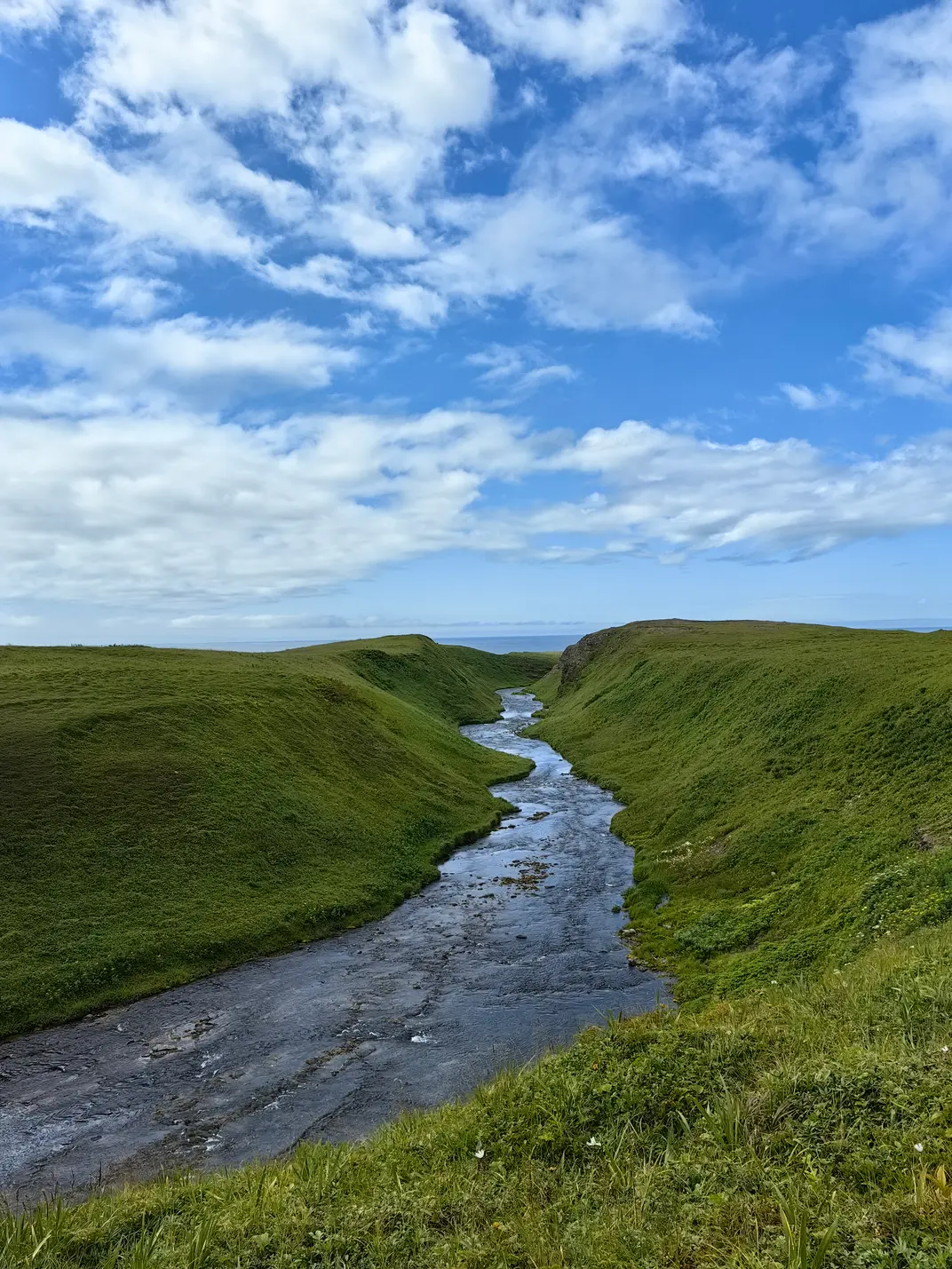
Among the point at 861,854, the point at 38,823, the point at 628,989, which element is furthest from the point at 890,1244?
the point at 38,823

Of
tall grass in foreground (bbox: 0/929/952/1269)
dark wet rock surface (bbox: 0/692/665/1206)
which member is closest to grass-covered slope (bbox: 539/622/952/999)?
dark wet rock surface (bbox: 0/692/665/1206)

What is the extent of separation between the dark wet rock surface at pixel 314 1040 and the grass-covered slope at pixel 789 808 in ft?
14.1

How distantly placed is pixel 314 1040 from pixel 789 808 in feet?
88.6

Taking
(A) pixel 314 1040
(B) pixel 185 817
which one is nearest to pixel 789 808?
(A) pixel 314 1040

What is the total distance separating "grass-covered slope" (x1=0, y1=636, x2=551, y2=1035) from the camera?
100ft

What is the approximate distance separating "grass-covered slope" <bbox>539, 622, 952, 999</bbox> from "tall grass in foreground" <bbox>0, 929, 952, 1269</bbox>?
1065cm

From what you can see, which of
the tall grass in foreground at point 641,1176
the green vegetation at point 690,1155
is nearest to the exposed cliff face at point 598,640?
the green vegetation at point 690,1155

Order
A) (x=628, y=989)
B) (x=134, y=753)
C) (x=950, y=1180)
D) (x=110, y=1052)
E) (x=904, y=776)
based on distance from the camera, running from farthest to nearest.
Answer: (x=134, y=753), (x=904, y=776), (x=628, y=989), (x=110, y=1052), (x=950, y=1180)

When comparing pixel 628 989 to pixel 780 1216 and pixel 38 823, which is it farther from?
pixel 38 823

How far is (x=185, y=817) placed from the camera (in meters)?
40.6

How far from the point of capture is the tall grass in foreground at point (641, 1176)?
9.23m

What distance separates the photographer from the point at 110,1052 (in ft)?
80.5

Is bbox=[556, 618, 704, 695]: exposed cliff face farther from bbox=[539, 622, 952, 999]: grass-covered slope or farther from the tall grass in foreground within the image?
the tall grass in foreground

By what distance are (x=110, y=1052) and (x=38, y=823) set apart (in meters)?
15.9
